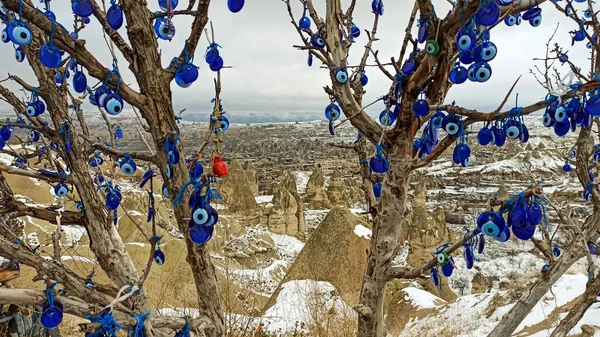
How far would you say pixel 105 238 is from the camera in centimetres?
210

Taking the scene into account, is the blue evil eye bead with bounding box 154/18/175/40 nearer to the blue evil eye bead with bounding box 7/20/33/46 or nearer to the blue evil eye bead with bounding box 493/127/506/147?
the blue evil eye bead with bounding box 7/20/33/46

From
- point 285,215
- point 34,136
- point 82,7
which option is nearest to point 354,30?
point 82,7

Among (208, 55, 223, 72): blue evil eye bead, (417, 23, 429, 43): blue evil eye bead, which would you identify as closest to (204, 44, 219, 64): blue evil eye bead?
(208, 55, 223, 72): blue evil eye bead

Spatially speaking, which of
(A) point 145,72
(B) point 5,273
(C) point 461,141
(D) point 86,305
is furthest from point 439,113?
(B) point 5,273

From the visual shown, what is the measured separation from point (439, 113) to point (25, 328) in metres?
4.27

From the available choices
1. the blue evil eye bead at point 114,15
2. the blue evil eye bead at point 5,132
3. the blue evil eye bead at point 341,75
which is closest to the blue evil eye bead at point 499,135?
the blue evil eye bead at point 341,75

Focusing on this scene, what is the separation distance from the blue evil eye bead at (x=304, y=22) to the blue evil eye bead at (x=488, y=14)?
1.23 m

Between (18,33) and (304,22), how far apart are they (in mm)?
1656

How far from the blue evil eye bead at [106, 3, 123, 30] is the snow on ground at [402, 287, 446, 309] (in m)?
10.9

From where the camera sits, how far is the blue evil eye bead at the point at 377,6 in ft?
8.26

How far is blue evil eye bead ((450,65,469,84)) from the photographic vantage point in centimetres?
182

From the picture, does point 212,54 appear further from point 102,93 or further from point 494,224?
point 494,224

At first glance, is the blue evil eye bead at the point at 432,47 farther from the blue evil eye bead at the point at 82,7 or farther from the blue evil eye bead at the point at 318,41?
the blue evil eye bead at the point at 82,7

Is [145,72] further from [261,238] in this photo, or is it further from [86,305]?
[261,238]
